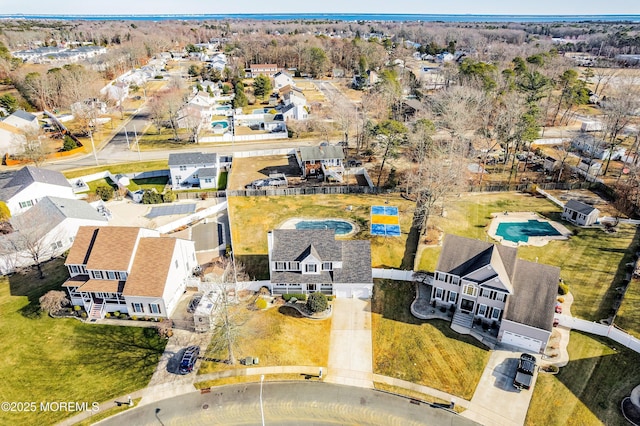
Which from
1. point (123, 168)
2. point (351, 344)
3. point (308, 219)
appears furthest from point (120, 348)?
point (123, 168)

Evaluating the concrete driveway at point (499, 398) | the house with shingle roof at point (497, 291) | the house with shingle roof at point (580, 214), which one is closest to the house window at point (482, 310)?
the house with shingle roof at point (497, 291)

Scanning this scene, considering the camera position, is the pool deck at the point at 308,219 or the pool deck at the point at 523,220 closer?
the pool deck at the point at 523,220

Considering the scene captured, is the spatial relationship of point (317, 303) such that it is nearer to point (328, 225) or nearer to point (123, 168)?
point (328, 225)

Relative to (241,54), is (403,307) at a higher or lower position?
lower

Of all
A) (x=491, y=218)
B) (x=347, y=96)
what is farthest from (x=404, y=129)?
(x=347, y=96)

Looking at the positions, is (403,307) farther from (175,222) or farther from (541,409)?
(175,222)

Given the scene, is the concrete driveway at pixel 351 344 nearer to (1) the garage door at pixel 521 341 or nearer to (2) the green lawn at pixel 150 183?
(1) the garage door at pixel 521 341

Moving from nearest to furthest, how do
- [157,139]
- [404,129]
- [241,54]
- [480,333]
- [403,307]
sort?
1. [480,333]
2. [403,307]
3. [404,129]
4. [157,139]
5. [241,54]
